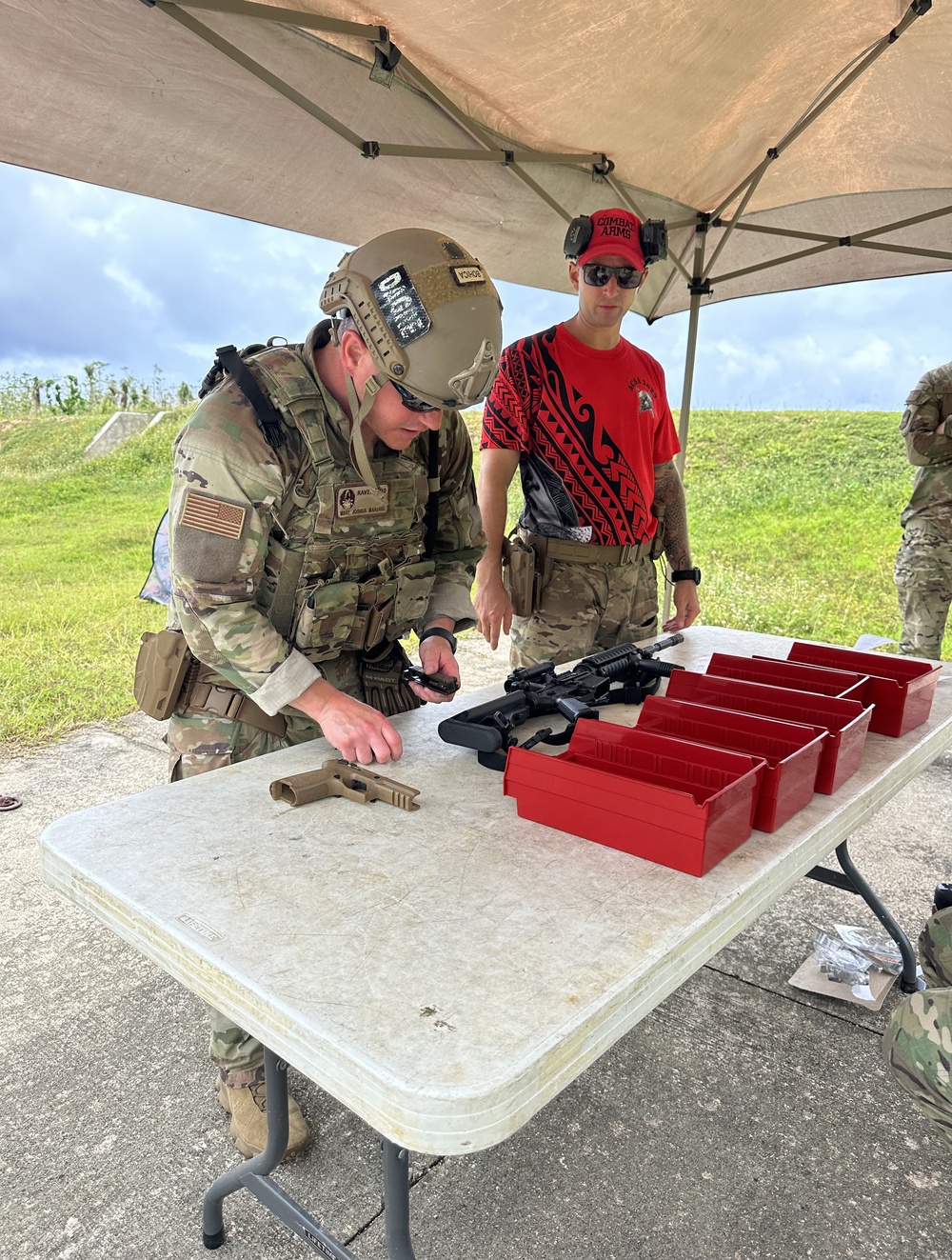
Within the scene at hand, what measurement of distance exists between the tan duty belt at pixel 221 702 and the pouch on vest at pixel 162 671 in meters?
0.03

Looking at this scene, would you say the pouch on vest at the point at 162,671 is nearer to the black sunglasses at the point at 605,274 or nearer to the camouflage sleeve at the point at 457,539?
the camouflage sleeve at the point at 457,539

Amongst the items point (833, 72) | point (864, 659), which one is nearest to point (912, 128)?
point (833, 72)

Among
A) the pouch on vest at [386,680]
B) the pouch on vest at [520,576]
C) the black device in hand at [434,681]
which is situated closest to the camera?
the black device in hand at [434,681]

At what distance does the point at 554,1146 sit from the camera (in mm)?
1922

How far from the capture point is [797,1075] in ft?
7.12

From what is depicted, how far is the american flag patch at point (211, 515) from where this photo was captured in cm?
154

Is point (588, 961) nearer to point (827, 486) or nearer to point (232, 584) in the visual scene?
point (232, 584)

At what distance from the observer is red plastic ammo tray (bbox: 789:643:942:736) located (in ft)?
6.32

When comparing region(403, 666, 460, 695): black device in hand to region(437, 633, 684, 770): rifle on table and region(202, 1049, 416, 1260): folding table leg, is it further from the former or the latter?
region(202, 1049, 416, 1260): folding table leg

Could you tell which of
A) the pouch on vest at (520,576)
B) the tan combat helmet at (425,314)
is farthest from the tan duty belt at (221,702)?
the pouch on vest at (520,576)

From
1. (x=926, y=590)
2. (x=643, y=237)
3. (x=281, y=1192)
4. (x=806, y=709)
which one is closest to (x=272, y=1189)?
(x=281, y=1192)

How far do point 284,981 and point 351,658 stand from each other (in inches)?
42.1

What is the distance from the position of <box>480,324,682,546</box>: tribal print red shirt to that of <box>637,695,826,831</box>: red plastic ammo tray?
1.16 meters

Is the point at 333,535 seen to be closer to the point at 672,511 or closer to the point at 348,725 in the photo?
the point at 348,725
